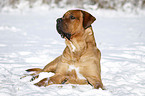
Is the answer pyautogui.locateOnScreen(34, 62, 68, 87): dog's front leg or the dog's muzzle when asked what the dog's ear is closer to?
the dog's muzzle

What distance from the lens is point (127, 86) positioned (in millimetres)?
3402

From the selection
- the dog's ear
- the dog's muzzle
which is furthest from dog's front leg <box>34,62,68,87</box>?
the dog's ear

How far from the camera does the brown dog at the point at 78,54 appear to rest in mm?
3232

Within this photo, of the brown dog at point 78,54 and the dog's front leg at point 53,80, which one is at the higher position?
the brown dog at point 78,54

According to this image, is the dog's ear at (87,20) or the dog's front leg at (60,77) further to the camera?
the dog's front leg at (60,77)

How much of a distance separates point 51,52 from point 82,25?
3.06 meters

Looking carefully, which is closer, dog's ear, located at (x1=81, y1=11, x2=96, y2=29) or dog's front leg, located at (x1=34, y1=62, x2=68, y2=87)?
dog's ear, located at (x1=81, y1=11, x2=96, y2=29)

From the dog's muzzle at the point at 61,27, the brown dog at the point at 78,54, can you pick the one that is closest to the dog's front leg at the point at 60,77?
the brown dog at the point at 78,54

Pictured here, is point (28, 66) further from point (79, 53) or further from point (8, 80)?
point (79, 53)

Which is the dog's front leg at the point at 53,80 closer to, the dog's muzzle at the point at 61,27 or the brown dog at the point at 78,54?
the brown dog at the point at 78,54

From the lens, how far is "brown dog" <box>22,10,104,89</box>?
10.6ft

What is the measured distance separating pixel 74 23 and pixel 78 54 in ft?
1.88

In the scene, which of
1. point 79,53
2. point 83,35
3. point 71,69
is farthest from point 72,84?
point 83,35

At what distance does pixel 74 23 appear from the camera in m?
3.26
